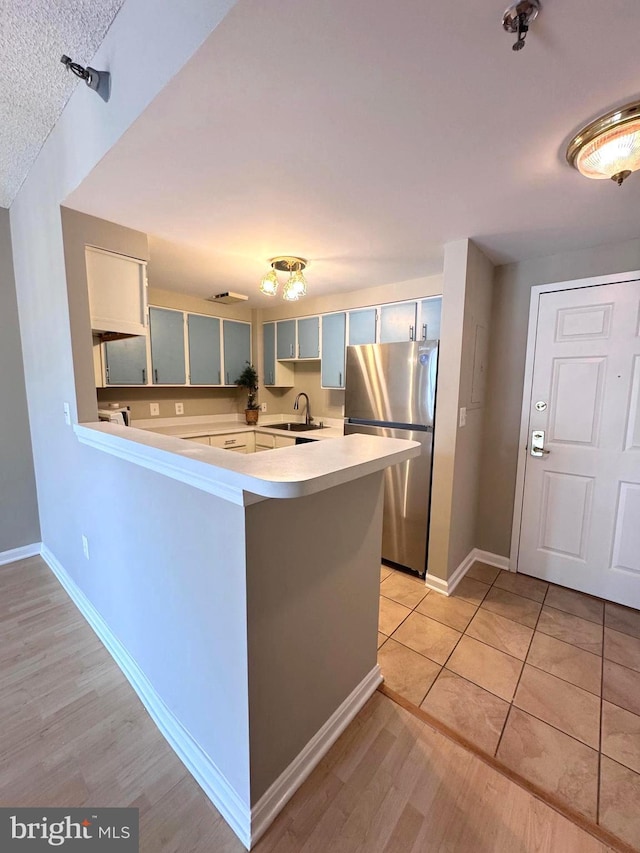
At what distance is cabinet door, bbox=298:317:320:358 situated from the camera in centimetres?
355

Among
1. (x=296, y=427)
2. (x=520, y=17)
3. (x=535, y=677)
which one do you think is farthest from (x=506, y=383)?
(x=296, y=427)

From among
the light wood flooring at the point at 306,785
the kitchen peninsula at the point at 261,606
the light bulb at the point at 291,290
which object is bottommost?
the light wood flooring at the point at 306,785

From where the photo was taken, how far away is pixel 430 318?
2752 millimetres

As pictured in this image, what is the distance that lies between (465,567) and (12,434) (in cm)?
353

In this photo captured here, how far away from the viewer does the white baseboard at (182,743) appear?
3.54 feet

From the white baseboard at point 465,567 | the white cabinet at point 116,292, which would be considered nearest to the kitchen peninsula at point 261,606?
the white cabinet at point 116,292

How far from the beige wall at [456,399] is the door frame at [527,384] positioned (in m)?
0.29

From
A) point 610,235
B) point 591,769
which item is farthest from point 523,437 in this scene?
point 591,769

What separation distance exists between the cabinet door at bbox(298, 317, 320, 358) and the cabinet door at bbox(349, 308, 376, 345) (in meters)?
0.43

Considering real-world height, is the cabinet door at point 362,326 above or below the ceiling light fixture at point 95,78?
below

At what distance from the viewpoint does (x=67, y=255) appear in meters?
1.72

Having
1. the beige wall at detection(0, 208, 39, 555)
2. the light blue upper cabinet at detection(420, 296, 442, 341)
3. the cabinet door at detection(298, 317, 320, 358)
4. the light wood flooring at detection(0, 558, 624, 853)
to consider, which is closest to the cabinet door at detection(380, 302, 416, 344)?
the light blue upper cabinet at detection(420, 296, 442, 341)

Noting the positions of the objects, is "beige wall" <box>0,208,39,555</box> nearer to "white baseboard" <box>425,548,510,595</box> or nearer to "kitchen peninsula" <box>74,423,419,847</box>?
"kitchen peninsula" <box>74,423,419,847</box>

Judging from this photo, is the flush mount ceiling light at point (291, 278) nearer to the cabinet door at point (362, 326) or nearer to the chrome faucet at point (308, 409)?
the cabinet door at point (362, 326)
